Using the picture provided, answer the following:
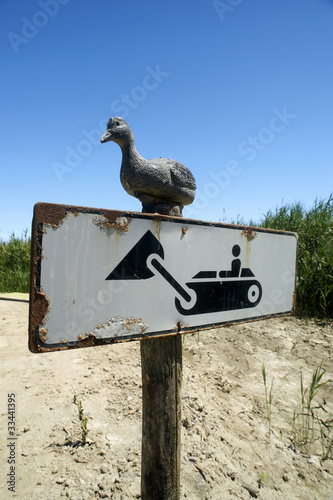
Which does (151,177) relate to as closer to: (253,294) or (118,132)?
(118,132)

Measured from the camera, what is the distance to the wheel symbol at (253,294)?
1.06m

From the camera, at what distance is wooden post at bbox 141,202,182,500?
0.98 meters

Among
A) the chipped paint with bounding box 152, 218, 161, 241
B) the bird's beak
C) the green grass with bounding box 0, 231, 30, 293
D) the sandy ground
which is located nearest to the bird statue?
the bird's beak

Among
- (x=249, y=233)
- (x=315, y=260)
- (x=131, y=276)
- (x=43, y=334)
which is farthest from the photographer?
(x=315, y=260)

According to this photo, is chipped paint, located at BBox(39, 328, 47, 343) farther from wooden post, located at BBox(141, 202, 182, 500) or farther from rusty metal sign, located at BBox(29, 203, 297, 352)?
wooden post, located at BBox(141, 202, 182, 500)

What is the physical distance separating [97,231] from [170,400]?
0.69 m

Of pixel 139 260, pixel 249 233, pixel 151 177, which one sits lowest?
pixel 139 260

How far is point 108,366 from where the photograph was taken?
2.90m

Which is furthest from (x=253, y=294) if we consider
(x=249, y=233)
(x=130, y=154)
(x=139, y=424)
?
(x=139, y=424)

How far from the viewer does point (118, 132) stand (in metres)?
1.18

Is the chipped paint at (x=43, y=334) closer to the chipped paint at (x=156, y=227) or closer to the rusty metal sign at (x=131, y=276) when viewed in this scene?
the rusty metal sign at (x=131, y=276)

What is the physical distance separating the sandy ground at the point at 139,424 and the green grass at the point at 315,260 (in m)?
1.00

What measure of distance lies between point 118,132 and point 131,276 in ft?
2.38

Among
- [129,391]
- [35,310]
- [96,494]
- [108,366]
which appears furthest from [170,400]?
[108,366]
